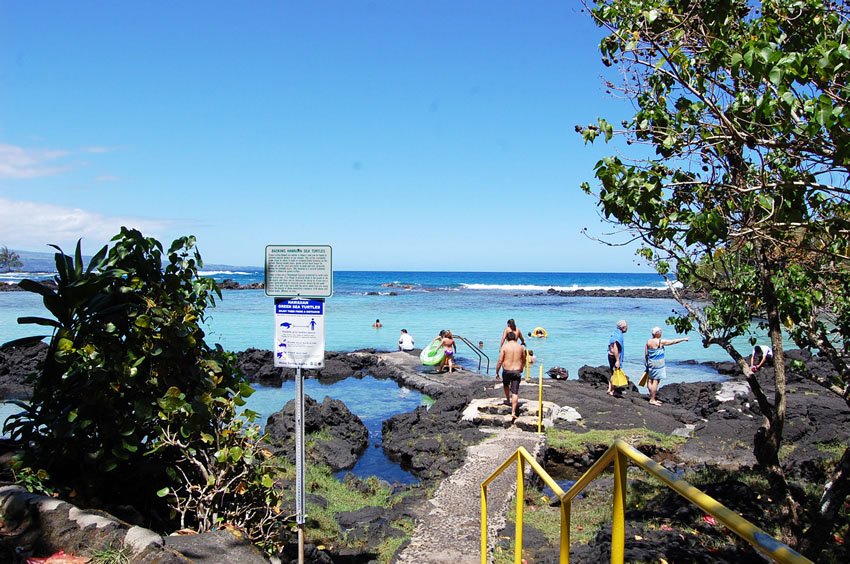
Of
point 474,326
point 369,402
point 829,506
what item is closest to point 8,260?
point 474,326

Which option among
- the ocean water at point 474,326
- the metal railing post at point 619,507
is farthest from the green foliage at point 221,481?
the ocean water at point 474,326

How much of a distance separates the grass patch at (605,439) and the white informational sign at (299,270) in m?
7.23

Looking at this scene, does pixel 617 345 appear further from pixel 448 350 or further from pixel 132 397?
pixel 132 397

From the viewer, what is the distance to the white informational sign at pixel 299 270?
5.76 m

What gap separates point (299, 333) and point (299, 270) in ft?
1.84

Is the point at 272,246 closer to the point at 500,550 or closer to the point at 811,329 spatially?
the point at 500,550

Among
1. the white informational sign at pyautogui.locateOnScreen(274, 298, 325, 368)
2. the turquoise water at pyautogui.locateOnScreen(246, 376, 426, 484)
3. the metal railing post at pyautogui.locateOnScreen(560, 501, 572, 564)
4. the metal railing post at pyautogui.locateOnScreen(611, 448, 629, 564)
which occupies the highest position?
the white informational sign at pyautogui.locateOnScreen(274, 298, 325, 368)

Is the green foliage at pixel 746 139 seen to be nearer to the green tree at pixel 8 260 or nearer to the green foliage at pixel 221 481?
the green foliage at pixel 221 481

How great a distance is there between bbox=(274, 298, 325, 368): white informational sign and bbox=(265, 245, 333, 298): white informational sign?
0.09 m

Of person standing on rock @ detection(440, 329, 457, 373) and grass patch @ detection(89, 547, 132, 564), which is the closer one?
grass patch @ detection(89, 547, 132, 564)

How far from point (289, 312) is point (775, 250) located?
15.4 feet

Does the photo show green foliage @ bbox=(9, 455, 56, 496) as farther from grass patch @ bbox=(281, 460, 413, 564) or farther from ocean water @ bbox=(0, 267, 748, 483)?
grass patch @ bbox=(281, 460, 413, 564)

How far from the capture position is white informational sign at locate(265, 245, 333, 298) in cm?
576

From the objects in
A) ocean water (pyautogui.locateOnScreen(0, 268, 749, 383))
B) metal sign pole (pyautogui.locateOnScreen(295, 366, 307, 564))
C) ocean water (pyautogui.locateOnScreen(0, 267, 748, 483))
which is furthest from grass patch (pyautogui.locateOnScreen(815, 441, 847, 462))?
ocean water (pyautogui.locateOnScreen(0, 268, 749, 383))
